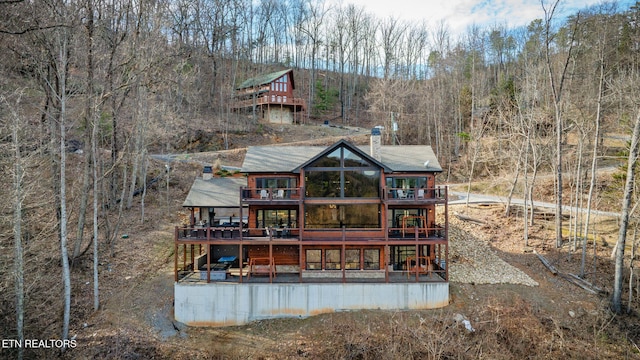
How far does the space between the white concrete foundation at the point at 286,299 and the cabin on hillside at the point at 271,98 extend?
31.9m

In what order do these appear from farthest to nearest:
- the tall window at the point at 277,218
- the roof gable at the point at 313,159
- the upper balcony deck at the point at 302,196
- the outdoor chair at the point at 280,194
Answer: the tall window at the point at 277,218 < the roof gable at the point at 313,159 < the outdoor chair at the point at 280,194 < the upper balcony deck at the point at 302,196

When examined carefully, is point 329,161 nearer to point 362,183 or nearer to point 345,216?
point 362,183

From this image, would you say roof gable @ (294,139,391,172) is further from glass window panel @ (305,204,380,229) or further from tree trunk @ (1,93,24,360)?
tree trunk @ (1,93,24,360)

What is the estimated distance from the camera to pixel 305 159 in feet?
61.8

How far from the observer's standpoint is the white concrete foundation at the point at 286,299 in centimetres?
1557

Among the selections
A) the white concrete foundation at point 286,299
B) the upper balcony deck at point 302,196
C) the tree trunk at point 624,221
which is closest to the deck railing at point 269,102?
the upper balcony deck at point 302,196

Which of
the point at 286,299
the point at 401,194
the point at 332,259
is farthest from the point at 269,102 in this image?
the point at 286,299

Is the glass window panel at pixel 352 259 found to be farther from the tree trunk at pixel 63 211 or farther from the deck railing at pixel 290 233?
the tree trunk at pixel 63 211

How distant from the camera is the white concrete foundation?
1557 cm

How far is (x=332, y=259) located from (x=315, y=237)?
5.42 ft

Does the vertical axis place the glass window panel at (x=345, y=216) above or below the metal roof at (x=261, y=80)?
below

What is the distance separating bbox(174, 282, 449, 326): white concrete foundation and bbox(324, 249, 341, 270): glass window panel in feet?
5.91

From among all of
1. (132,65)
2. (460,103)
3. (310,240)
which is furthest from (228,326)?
(460,103)

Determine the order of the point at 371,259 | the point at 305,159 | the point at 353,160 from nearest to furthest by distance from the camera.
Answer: the point at 353,160 < the point at 371,259 < the point at 305,159
